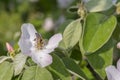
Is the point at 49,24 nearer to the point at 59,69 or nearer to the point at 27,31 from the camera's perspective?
the point at 27,31

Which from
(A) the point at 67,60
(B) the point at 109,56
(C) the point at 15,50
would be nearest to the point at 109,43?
(B) the point at 109,56

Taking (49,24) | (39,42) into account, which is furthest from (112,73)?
(49,24)

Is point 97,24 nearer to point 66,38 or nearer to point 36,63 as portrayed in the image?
point 66,38

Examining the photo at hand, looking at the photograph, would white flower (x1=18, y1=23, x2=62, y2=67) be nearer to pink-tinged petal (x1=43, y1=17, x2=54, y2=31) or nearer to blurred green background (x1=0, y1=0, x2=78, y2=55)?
blurred green background (x1=0, y1=0, x2=78, y2=55)

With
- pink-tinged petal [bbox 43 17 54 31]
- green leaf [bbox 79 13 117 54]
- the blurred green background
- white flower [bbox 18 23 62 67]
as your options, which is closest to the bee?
white flower [bbox 18 23 62 67]

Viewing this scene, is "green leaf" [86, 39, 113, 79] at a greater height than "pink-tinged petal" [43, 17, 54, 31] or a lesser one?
greater

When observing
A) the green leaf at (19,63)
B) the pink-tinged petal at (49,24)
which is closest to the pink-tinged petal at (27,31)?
the green leaf at (19,63)
